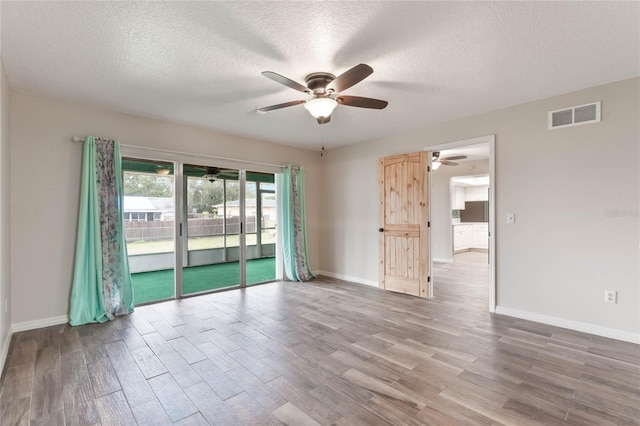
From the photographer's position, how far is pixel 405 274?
4730 millimetres

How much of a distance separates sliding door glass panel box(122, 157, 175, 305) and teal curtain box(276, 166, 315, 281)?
76.9 inches

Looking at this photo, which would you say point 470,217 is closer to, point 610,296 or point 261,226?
point 261,226

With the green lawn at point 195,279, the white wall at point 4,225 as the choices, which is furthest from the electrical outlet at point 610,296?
the white wall at point 4,225

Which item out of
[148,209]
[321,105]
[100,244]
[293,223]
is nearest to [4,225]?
[100,244]

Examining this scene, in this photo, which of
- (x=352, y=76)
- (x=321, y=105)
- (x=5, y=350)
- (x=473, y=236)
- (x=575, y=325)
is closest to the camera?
(x=352, y=76)

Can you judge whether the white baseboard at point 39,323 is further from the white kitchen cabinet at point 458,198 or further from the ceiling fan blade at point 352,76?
the white kitchen cabinet at point 458,198

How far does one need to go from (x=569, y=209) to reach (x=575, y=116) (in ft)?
3.41

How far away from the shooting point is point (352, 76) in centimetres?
230

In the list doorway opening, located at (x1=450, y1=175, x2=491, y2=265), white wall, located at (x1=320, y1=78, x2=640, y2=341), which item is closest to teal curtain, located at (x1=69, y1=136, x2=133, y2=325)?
white wall, located at (x1=320, y1=78, x2=640, y2=341)

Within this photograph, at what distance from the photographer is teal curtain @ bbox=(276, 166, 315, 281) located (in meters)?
5.57

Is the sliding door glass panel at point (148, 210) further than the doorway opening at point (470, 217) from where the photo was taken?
No

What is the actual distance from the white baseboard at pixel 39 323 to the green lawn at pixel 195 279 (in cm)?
82

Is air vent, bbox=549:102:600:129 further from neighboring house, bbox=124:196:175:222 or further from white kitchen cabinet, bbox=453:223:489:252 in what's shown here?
white kitchen cabinet, bbox=453:223:489:252

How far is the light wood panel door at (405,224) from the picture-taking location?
4.54 meters
